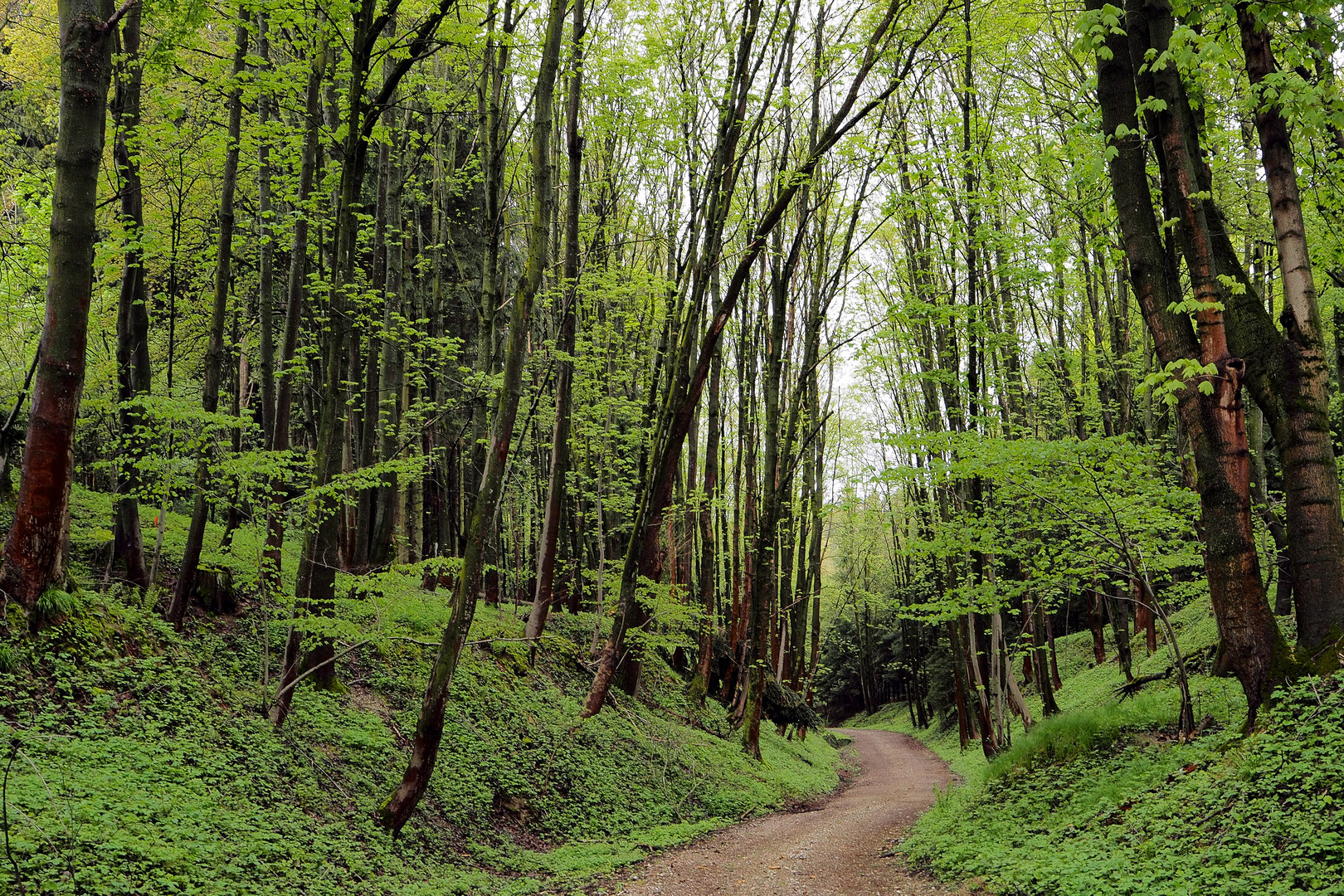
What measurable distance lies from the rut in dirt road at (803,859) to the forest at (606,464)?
102mm

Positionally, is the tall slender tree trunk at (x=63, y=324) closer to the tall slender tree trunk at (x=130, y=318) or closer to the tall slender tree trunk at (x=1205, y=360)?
the tall slender tree trunk at (x=130, y=318)

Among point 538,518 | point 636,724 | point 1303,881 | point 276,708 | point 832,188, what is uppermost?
point 832,188

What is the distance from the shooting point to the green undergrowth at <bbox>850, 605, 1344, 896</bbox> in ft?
14.7

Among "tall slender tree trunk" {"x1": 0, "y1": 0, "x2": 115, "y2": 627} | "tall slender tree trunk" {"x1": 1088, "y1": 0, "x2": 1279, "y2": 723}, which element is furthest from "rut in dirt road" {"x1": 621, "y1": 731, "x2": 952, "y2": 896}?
"tall slender tree trunk" {"x1": 0, "y1": 0, "x2": 115, "y2": 627}

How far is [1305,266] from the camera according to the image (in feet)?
19.5

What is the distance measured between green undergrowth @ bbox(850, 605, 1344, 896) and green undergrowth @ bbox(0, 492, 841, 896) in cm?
380

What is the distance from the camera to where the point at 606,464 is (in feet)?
58.3

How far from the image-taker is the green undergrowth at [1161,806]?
14.7 feet

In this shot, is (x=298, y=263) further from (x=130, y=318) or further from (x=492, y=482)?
(x=492, y=482)

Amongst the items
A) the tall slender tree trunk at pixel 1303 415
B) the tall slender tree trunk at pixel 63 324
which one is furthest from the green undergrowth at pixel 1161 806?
the tall slender tree trunk at pixel 63 324

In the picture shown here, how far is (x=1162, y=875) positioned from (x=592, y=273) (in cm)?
1118

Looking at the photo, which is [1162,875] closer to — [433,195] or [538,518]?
[433,195]

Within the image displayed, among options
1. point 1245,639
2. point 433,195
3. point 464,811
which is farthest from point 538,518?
point 1245,639

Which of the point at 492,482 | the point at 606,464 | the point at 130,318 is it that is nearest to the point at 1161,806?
the point at 492,482
